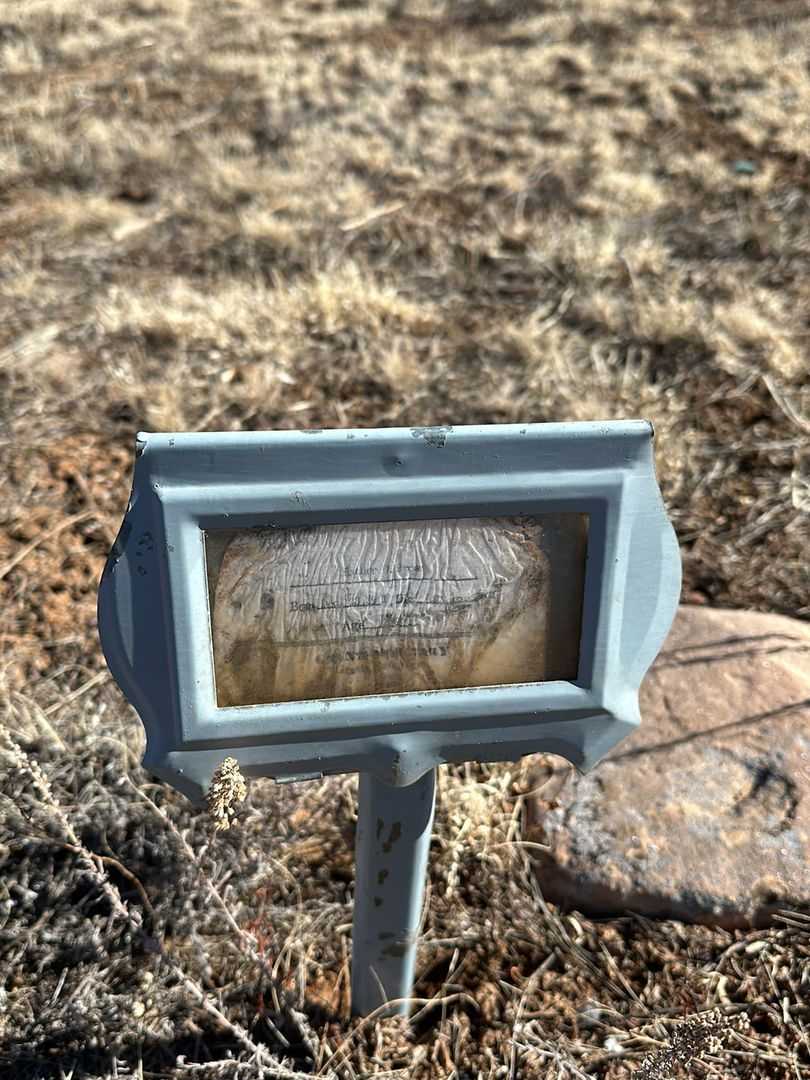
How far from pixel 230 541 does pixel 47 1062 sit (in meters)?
1.23

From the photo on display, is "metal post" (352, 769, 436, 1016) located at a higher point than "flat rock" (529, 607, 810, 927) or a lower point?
higher

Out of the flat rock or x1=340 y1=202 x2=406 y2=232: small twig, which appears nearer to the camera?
the flat rock

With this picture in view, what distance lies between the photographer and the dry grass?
1.87 meters

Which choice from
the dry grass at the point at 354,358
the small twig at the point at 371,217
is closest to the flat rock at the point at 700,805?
the dry grass at the point at 354,358

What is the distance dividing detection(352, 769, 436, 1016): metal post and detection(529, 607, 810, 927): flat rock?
1.55ft

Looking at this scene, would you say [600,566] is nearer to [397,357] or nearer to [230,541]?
[230,541]

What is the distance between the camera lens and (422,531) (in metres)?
1.17

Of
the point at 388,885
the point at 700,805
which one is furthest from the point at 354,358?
the point at 388,885

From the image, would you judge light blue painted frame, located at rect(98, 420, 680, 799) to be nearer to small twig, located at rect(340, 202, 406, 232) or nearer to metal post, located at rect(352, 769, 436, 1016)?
metal post, located at rect(352, 769, 436, 1016)

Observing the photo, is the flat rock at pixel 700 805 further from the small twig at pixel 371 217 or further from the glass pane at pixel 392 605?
the small twig at pixel 371 217

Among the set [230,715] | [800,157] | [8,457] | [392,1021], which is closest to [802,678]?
[392,1021]

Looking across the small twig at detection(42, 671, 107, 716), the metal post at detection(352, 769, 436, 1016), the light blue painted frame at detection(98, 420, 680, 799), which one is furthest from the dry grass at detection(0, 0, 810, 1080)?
the light blue painted frame at detection(98, 420, 680, 799)

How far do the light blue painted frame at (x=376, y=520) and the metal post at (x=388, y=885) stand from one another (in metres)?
0.19

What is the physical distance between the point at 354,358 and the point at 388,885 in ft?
8.53
